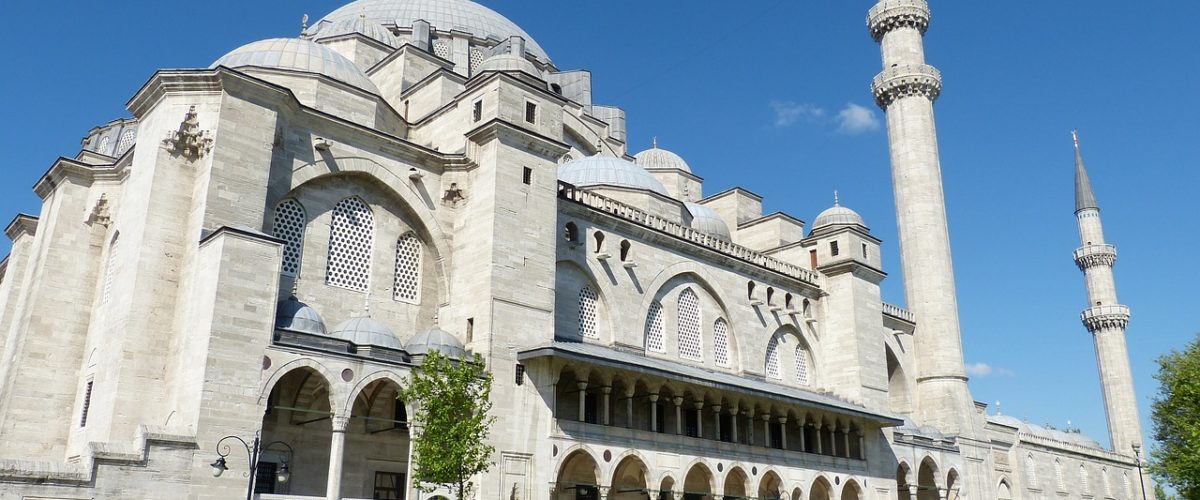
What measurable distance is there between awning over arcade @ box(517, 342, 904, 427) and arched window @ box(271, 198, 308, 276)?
16.3 feet

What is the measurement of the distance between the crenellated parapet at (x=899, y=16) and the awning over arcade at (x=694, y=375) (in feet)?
54.2

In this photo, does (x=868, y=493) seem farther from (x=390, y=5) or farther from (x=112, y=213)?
(x=390, y=5)

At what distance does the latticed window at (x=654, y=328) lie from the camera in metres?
26.1

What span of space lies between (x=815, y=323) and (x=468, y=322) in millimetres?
14922

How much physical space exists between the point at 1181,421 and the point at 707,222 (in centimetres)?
1481

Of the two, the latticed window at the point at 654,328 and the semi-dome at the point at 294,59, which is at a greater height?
the semi-dome at the point at 294,59

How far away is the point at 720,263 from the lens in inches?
1121

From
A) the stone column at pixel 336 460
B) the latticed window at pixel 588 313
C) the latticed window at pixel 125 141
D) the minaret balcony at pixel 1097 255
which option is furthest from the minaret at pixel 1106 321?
the latticed window at pixel 125 141

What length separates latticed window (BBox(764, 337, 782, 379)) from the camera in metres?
29.8

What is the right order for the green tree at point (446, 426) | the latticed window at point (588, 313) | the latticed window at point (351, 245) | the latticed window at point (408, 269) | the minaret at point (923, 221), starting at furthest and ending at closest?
the minaret at point (923, 221)
the latticed window at point (588, 313)
the latticed window at point (408, 269)
the latticed window at point (351, 245)
the green tree at point (446, 426)

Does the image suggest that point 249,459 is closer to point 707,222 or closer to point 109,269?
point 109,269

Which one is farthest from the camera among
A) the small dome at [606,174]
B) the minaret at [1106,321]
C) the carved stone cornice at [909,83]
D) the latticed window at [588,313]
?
the minaret at [1106,321]

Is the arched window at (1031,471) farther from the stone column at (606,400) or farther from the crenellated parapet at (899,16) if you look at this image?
the stone column at (606,400)

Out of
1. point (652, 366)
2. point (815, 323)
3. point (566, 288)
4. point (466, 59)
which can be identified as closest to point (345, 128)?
point (566, 288)
